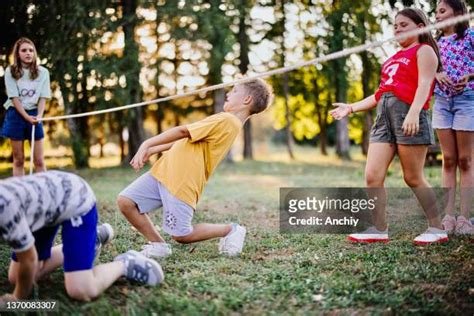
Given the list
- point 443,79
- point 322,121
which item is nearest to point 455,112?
point 443,79

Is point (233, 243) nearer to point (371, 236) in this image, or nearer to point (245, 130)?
point (371, 236)

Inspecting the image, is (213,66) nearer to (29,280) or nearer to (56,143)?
(56,143)

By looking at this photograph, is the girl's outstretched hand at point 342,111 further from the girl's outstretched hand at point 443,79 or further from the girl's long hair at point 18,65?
the girl's long hair at point 18,65

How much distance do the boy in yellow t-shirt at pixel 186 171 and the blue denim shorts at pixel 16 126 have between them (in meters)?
2.57

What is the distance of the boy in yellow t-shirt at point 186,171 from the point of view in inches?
128

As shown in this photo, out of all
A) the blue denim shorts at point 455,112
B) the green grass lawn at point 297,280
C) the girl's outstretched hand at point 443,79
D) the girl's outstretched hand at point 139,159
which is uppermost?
the girl's outstretched hand at point 443,79

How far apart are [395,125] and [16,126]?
4.03m

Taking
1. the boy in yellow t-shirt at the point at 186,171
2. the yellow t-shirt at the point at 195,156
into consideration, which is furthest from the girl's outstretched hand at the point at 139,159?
the yellow t-shirt at the point at 195,156

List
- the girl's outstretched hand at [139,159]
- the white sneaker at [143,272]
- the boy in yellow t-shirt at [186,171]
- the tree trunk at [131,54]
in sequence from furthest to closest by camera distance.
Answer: the tree trunk at [131,54] < the boy in yellow t-shirt at [186,171] < the girl's outstretched hand at [139,159] < the white sneaker at [143,272]

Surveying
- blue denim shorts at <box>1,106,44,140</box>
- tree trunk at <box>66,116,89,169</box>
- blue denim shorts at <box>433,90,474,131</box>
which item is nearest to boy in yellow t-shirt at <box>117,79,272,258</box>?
blue denim shorts at <box>433,90,474,131</box>

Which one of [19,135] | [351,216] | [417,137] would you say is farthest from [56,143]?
[417,137]

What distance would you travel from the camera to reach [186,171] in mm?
3283

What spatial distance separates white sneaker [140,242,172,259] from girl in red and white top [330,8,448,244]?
161 centimetres

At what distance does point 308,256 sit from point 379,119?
1.16m
